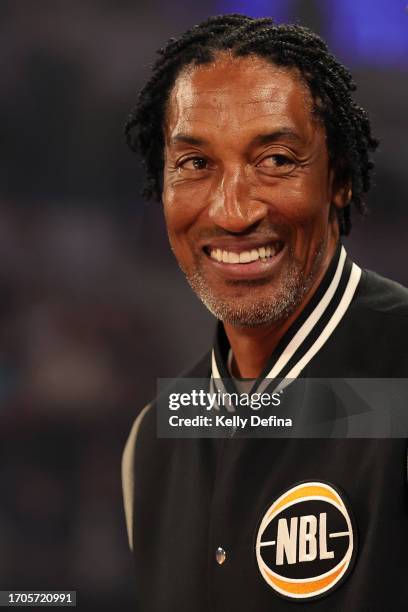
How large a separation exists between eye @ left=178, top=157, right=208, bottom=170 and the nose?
4 cm

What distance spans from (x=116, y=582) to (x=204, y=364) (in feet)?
1.57

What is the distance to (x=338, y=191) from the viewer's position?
1131mm

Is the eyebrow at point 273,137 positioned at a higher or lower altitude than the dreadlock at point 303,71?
lower

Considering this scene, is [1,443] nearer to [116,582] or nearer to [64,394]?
[64,394]

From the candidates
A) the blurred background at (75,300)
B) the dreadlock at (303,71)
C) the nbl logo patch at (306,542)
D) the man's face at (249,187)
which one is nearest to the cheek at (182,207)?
the man's face at (249,187)

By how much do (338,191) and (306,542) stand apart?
428mm

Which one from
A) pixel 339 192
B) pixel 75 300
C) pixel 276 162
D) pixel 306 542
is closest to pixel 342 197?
pixel 339 192

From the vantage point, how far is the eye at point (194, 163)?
1.08 metres

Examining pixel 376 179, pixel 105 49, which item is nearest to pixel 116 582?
pixel 376 179

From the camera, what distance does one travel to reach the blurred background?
1553 mm

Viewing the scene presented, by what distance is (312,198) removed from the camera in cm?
106

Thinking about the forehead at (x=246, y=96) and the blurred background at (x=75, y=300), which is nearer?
the forehead at (x=246, y=96)

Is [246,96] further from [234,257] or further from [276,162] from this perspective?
[234,257]

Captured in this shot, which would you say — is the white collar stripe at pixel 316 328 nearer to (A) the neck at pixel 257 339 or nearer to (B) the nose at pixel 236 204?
(A) the neck at pixel 257 339
